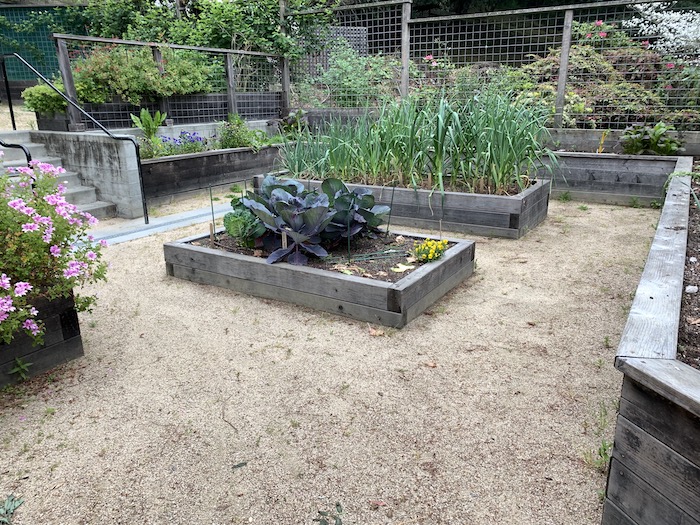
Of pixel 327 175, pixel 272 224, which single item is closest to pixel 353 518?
pixel 272 224

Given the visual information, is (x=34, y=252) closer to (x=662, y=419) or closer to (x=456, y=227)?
(x=662, y=419)

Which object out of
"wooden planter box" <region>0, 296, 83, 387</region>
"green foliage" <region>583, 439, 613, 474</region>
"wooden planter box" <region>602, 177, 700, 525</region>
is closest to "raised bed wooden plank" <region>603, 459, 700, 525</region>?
"wooden planter box" <region>602, 177, 700, 525</region>

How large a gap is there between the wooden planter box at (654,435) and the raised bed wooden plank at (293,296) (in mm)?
1418

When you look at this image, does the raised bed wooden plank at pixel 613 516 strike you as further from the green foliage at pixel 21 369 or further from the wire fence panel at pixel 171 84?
the wire fence panel at pixel 171 84

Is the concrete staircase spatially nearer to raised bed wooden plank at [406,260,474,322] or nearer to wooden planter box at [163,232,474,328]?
wooden planter box at [163,232,474,328]

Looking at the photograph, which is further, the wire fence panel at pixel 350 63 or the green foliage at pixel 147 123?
the wire fence panel at pixel 350 63

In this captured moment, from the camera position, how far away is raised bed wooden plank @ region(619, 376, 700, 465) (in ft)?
3.65

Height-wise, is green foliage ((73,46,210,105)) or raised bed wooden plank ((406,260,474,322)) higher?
green foliage ((73,46,210,105))

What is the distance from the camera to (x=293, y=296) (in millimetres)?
3047

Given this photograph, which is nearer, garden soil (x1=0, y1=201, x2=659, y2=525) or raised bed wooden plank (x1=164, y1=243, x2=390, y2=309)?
garden soil (x1=0, y1=201, x2=659, y2=525)

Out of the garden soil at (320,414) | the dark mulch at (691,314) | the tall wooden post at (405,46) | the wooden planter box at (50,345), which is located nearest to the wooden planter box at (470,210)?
the garden soil at (320,414)

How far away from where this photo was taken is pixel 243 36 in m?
8.53

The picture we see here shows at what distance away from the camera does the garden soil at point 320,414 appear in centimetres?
158

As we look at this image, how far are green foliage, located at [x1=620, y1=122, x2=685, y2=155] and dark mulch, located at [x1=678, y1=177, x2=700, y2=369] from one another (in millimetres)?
3209
